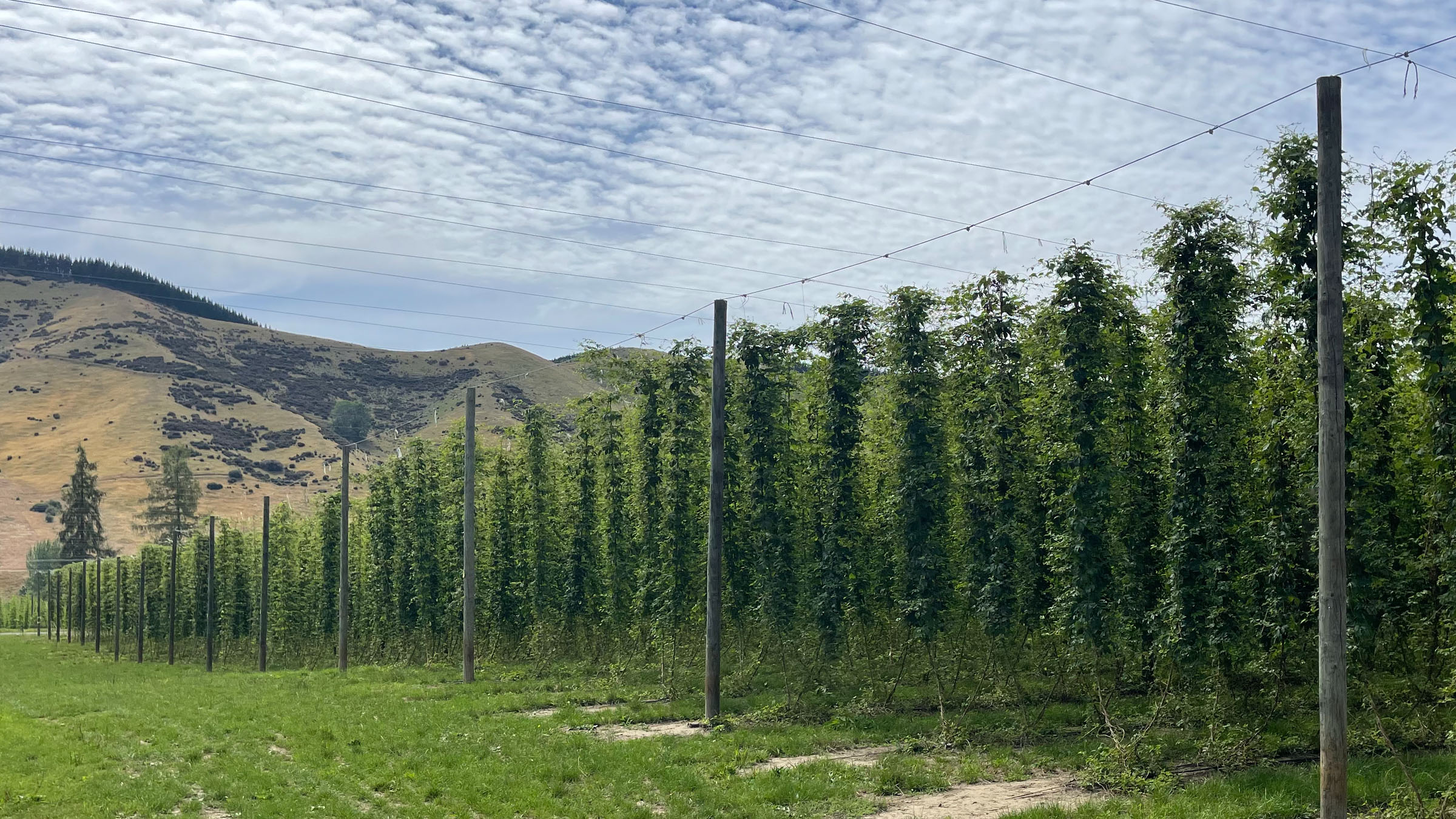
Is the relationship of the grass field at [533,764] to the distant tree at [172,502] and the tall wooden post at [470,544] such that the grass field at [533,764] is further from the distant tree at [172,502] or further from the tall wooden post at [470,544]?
the distant tree at [172,502]

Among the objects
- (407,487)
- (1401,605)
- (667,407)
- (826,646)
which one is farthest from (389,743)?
(407,487)

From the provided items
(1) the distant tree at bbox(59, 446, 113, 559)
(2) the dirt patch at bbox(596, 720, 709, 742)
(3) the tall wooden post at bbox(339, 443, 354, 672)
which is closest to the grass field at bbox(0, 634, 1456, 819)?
(2) the dirt patch at bbox(596, 720, 709, 742)

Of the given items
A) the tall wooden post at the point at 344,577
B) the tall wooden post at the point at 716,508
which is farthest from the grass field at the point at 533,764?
the tall wooden post at the point at 344,577

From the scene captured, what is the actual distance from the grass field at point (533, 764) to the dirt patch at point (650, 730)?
1.08 ft

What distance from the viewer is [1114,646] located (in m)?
17.0

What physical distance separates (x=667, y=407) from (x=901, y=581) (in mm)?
10184

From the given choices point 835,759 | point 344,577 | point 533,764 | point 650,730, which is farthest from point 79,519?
point 835,759

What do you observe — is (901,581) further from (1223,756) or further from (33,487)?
Result: (33,487)

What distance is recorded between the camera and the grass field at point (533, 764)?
1402 centimetres

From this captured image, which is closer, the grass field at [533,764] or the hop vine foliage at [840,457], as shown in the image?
the grass field at [533,764]

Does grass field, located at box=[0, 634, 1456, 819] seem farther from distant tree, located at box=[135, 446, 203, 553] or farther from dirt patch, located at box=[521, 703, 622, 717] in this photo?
distant tree, located at box=[135, 446, 203, 553]

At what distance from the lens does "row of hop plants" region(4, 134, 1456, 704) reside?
13.8m

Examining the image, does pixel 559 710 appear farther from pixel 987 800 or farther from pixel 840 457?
pixel 987 800

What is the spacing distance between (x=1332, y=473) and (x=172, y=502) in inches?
6187
